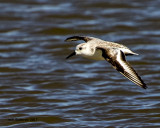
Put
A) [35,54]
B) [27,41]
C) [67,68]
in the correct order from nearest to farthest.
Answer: [67,68] < [35,54] < [27,41]

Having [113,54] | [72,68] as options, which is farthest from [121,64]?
[72,68]

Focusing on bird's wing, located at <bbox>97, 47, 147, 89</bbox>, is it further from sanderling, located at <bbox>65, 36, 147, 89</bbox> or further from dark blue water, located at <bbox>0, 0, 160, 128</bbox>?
dark blue water, located at <bbox>0, 0, 160, 128</bbox>

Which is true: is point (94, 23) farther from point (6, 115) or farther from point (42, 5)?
point (6, 115)

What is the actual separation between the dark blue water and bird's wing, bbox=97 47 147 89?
111 centimetres

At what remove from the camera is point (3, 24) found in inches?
568

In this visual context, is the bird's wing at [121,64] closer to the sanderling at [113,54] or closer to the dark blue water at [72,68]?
the sanderling at [113,54]

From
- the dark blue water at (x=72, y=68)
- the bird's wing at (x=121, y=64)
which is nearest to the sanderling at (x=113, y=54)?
the bird's wing at (x=121, y=64)

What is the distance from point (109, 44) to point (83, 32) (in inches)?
222

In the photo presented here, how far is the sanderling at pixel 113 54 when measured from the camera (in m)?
7.36

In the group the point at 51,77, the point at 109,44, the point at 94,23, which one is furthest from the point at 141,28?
the point at 109,44

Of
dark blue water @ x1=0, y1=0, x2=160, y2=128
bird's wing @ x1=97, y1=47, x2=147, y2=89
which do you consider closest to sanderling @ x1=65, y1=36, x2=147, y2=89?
bird's wing @ x1=97, y1=47, x2=147, y2=89

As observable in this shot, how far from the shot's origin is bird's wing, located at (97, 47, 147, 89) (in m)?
7.31

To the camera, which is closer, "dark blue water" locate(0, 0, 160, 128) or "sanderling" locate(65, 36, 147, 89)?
"sanderling" locate(65, 36, 147, 89)

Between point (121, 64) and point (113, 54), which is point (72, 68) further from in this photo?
point (121, 64)
